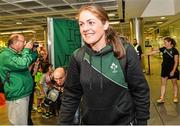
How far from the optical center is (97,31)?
1556mm

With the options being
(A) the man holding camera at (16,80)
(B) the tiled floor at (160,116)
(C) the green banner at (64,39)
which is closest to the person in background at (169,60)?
(B) the tiled floor at (160,116)

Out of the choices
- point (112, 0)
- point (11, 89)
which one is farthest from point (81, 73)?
point (112, 0)

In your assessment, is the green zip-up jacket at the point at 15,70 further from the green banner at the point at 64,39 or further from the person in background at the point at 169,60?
the person in background at the point at 169,60

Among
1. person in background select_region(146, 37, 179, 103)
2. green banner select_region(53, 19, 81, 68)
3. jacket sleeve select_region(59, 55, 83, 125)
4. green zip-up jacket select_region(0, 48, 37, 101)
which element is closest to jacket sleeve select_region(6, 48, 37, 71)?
green zip-up jacket select_region(0, 48, 37, 101)

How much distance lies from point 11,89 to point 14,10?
7461 millimetres

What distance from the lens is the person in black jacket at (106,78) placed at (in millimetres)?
1534

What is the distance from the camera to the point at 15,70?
355cm

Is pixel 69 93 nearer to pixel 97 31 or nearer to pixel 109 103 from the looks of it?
pixel 109 103

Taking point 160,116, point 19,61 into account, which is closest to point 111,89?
point 19,61

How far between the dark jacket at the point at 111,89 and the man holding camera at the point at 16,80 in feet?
6.63

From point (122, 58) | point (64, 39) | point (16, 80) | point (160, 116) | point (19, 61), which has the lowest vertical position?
point (160, 116)

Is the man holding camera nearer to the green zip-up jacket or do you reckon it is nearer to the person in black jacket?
the green zip-up jacket

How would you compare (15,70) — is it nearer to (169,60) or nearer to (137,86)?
(137,86)

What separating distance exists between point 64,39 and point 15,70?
0.76 metres
